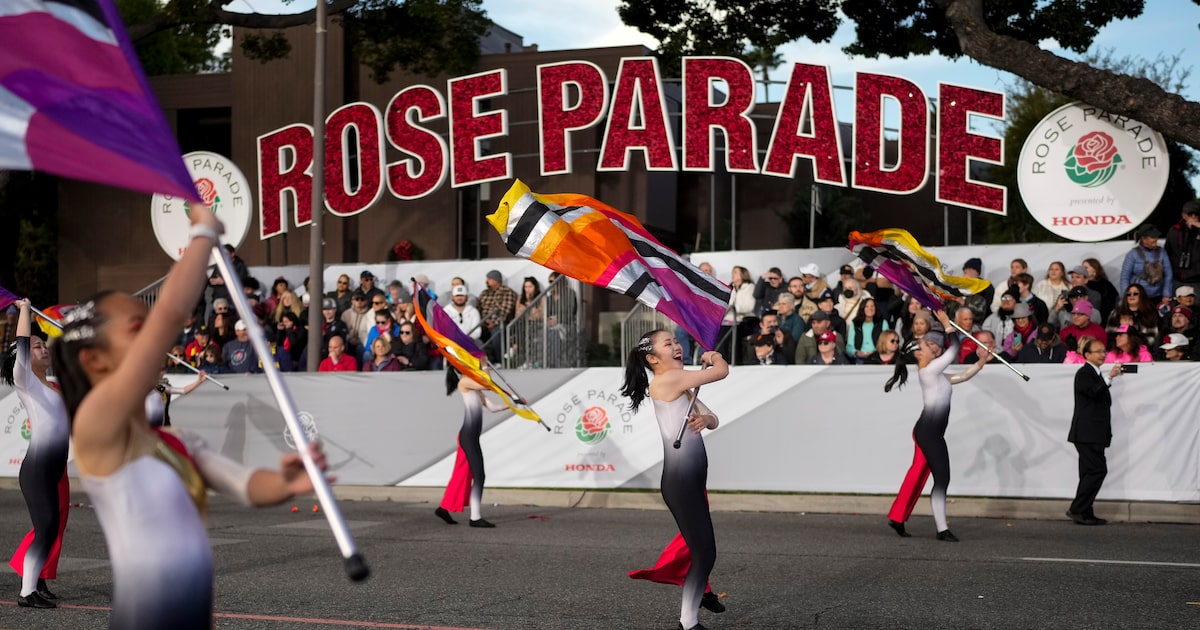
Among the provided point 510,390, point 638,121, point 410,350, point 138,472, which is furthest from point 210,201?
point 138,472

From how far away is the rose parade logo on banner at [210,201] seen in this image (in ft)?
83.2

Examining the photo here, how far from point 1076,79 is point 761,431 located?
7.30 metres

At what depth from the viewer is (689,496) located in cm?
→ 737

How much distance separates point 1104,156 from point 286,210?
14.7 meters

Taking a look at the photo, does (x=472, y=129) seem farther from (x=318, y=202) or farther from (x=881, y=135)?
(x=881, y=135)

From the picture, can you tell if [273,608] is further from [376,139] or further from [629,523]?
[376,139]

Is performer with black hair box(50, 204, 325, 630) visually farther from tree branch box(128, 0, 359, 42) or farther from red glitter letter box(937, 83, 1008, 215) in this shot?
tree branch box(128, 0, 359, 42)

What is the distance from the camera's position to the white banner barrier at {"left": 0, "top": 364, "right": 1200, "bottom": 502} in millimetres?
13867

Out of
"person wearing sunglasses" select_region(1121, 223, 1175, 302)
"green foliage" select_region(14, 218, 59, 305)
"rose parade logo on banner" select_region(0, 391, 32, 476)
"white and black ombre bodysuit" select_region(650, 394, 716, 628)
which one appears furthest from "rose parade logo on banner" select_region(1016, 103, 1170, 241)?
"green foliage" select_region(14, 218, 59, 305)

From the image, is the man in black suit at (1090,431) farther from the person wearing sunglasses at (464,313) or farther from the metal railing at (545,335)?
the person wearing sunglasses at (464,313)

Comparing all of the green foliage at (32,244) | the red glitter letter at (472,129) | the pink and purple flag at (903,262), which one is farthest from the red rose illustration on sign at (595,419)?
the green foliage at (32,244)

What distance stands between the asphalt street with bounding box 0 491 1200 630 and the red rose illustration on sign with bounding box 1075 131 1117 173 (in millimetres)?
7683

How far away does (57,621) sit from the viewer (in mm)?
7773

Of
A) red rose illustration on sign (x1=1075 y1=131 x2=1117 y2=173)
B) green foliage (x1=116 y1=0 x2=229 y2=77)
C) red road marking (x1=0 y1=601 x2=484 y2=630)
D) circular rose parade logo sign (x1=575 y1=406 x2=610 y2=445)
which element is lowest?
red road marking (x1=0 y1=601 x2=484 y2=630)
